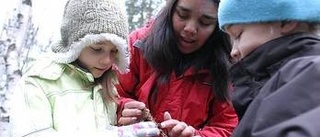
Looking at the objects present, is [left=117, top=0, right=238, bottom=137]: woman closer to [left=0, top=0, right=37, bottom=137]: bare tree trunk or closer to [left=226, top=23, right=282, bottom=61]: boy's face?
[left=226, top=23, right=282, bottom=61]: boy's face

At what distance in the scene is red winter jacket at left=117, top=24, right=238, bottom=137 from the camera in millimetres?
2746

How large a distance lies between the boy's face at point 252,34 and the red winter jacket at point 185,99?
1.07 metres

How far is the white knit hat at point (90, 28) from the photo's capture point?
2484 millimetres

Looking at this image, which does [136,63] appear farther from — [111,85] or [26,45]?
[26,45]

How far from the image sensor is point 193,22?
108 inches

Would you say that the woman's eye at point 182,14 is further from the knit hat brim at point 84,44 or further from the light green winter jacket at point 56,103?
the light green winter jacket at point 56,103

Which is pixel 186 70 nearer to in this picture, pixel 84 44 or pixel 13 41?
pixel 84 44

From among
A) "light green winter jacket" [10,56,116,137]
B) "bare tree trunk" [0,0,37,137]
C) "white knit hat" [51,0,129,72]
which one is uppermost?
"white knit hat" [51,0,129,72]

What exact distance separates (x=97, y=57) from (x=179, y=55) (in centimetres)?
53

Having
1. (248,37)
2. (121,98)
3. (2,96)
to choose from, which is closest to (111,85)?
(121,98)

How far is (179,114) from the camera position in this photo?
9.01 feet

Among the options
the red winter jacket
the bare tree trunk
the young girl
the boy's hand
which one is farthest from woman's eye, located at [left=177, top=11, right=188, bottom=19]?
the bare tree trunk

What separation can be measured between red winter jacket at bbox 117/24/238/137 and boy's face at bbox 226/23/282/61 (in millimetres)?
1072

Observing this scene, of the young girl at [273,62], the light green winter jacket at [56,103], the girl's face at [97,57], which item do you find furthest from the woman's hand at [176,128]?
the young girl at [273,62]
